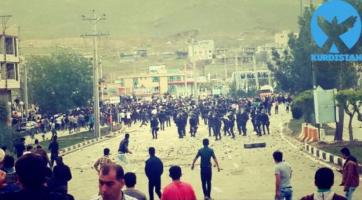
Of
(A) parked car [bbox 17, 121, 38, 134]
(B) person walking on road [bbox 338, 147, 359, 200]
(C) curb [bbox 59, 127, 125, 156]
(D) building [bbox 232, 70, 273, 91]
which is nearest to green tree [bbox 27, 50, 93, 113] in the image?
(A) parked car [bbox 17, 121, 38, 134]

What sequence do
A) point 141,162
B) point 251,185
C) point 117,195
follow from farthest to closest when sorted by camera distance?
point 141,162, point 251,185, point 117,195

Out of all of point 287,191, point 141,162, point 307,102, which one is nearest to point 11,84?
point 307,102

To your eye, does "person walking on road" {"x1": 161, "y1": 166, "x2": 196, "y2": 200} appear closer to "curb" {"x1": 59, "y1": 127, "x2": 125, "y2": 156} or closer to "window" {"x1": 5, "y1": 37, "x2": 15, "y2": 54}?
"curb" {"x1": 59, "y1": 127, "x2": 125, "y2": 156}

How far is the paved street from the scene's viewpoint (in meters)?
16.7

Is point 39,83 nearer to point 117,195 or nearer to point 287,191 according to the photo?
point 287,191

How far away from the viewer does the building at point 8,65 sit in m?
52.4

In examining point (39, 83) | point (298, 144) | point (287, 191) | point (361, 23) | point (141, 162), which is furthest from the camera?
point (39, 83)

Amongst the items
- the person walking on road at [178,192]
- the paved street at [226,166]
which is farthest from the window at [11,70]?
the person walking on road at [178,192]

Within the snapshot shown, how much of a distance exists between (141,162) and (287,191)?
1544 centimetres

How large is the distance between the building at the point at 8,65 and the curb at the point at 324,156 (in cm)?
3092

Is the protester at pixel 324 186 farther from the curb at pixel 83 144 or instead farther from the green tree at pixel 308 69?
the curb at pixel 83 144

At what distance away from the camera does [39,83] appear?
52.9 metres

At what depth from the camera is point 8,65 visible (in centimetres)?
5450

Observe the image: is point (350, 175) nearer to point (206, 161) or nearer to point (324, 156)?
point (206, 161)
